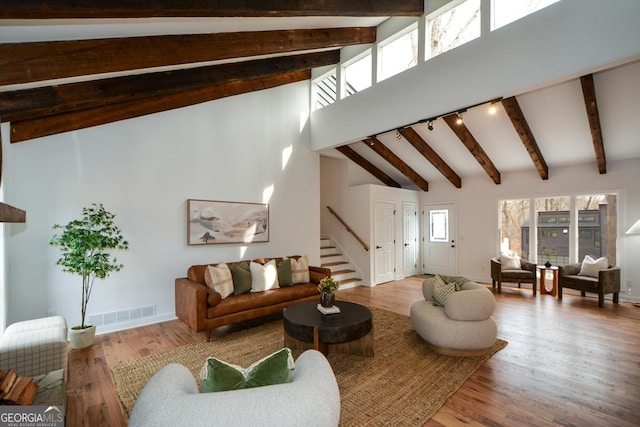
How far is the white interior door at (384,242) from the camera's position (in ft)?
22.4

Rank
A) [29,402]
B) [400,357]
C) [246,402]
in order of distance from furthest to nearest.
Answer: [400,357] < [29,402] < [246,402]

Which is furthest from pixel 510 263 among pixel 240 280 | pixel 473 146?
→ pixel 240 280

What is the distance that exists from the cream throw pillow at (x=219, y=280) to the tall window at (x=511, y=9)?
4.67 meters

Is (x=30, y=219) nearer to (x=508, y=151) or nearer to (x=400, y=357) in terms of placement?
(x=400, y=357)

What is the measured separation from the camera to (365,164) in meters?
7.49

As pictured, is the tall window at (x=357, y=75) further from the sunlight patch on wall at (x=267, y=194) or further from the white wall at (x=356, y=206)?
the sunlight patch on wall at (x=267, y=194)

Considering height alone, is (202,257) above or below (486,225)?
below

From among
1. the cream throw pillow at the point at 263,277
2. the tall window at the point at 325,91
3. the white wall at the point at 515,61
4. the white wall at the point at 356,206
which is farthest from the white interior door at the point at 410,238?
the cream throw pillow at the point at 263,277

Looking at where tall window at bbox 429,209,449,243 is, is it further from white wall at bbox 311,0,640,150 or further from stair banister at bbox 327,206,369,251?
white wall at bbox 311,0,640,150

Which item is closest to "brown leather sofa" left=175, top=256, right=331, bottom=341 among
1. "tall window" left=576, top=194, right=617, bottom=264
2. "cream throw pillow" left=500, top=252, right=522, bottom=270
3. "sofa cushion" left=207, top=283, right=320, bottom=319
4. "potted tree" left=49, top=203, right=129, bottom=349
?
"sofa cushion" left=207, top=283, right=320, bottom=319

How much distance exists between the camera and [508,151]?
580 cm

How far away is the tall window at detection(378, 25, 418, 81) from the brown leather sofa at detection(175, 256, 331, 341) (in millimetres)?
3831

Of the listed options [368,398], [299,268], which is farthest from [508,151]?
[368,398]

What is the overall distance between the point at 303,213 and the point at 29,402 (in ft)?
15.9
